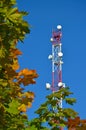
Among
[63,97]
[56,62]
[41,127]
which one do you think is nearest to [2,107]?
[41,127]

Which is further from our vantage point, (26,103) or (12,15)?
(26,103)

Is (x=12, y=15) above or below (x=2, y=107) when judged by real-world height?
above

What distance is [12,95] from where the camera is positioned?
32.7ft

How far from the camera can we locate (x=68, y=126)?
1218cm

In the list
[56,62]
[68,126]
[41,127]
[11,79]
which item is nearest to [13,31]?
[11,79]

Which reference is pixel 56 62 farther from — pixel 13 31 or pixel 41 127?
pixel 13 31

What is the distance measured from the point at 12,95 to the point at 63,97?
2449mm

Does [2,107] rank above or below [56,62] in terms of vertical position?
below

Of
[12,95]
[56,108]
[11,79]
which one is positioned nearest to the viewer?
[12,95]

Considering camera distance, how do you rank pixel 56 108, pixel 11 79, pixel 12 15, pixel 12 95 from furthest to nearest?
pixel 56 108 → pixel 11 79 → pixel 12 95 → pixel 12 15

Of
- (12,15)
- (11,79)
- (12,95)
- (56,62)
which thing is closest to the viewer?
(12,15)

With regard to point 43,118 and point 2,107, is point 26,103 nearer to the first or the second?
point 43,118

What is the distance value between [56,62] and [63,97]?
19.5 m

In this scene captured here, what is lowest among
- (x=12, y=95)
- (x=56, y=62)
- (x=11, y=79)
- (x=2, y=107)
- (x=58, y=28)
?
(x=2, y=107)
